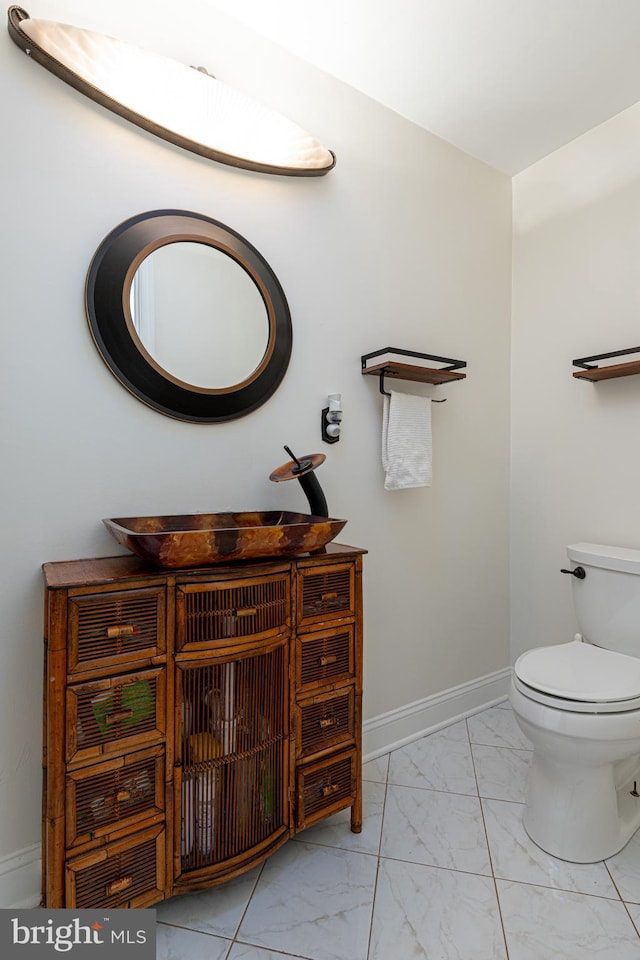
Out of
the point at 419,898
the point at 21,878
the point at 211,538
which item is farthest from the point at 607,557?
the point at 21,878

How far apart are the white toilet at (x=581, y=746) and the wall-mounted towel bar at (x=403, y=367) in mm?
975

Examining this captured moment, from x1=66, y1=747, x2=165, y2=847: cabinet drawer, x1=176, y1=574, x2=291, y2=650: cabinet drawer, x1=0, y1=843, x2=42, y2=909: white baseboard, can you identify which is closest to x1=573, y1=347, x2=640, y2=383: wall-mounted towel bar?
x1=176, y1=574, x2=291, y2=650: cabinet drawer

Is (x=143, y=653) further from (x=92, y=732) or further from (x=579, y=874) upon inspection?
(x=579, y=874)

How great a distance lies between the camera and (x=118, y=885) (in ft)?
3.67

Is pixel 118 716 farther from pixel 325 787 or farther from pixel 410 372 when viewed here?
pixel 410 372

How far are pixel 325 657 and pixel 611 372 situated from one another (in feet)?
5.00

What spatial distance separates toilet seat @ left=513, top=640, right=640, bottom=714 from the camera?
1.42m

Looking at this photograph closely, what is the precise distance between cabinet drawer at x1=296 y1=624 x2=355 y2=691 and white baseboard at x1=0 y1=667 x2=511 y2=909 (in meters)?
0.59

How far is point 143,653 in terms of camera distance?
1.14 meters

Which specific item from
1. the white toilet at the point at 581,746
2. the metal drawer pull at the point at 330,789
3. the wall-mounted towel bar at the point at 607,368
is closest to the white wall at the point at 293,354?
the wall-mounted towel bar at the point at 607,368

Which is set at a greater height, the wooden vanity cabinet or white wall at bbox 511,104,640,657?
white wall at bbox 511,104,640,657

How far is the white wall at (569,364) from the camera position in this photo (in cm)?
204

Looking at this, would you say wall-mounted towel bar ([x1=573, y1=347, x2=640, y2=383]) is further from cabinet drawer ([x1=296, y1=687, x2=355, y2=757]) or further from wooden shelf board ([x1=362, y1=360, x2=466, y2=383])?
cabinet drawer ([x1=296, y1=687, x2=355, y2=757])

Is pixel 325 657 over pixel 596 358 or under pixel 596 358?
under
